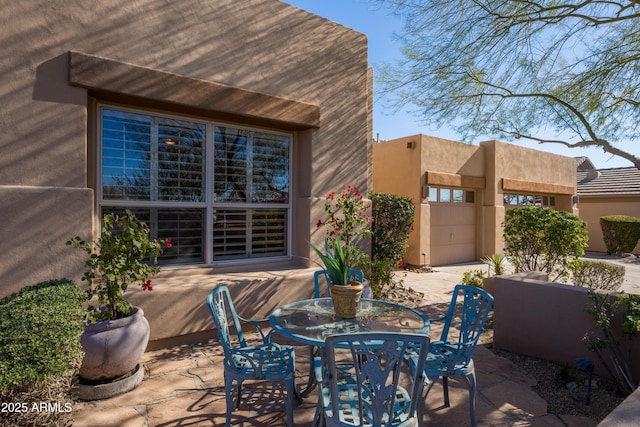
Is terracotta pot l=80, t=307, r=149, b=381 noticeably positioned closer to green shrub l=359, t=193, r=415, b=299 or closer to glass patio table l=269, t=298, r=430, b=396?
glass patio table l=269, t=298, r=430, b=396

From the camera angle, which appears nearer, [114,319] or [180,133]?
[114,319]

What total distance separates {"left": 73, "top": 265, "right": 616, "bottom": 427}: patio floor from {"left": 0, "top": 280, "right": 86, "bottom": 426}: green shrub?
2.47 feet

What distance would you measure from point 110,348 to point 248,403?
4.40ft

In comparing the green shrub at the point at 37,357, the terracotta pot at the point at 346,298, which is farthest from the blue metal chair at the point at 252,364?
the green shrub at the point at 37,357

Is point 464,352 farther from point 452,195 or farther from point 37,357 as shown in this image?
point 452,195

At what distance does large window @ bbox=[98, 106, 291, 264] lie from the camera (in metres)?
4.37

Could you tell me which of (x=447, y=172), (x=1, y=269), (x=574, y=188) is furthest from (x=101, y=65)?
(x=574, y=188)

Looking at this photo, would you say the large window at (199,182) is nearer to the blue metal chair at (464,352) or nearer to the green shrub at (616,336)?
the blue metal chair at (464,352)

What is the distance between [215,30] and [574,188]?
1584 centimetres

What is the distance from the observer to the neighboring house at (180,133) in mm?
3674

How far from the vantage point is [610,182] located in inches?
664

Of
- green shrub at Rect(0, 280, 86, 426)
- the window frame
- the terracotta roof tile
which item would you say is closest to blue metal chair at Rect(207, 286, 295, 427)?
green shrub at Rect(0, 280, 86, 426)

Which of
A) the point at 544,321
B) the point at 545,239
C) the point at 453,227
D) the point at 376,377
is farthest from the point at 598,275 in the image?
the point at 376,377

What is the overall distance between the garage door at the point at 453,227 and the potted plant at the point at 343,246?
4.88 metres
